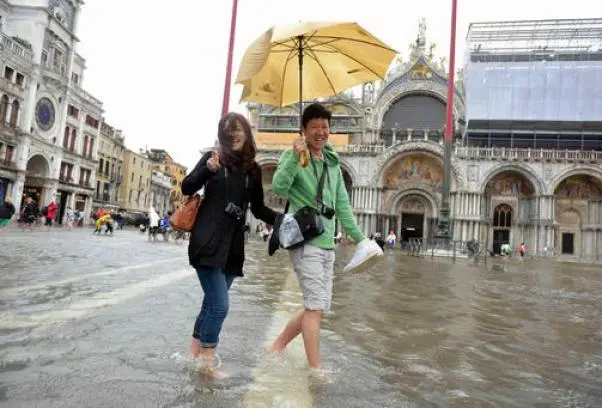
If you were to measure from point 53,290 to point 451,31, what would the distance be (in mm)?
22613

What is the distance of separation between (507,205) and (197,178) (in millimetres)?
36837

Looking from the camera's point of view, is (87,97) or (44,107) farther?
(87,97)

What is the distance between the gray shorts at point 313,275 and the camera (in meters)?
2.96

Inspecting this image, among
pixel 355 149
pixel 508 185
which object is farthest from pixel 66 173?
pixel 508 185

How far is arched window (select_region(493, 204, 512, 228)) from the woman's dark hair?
1425 inches

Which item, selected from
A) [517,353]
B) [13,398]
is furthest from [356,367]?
[13,398]

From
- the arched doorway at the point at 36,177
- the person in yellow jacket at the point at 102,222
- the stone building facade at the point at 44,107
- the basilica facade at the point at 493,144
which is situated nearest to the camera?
the person in yellow jacket at the point at 102,222

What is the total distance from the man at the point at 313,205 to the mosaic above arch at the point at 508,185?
116 ft

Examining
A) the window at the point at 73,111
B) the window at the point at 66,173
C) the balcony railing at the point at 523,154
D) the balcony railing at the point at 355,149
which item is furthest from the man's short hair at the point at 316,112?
the window at the point at 73,111

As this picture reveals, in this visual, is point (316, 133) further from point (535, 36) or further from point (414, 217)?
point (535, 36)

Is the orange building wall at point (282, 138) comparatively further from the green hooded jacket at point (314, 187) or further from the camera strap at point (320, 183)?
the camera strap at point (320, 183)

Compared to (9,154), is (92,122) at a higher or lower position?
higher

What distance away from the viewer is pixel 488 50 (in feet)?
130

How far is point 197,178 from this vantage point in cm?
291
